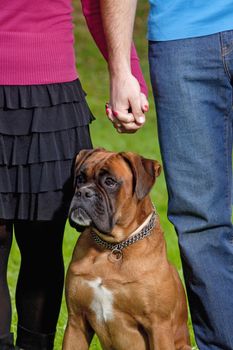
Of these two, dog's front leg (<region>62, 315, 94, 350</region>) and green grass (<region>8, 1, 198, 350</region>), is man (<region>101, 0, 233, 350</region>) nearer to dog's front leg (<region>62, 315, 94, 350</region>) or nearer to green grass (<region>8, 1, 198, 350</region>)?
dog's front leg (<region>62, 315, 94, 350</region>)

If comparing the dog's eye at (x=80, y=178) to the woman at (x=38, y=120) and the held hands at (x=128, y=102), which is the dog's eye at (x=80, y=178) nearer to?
the woman at (x=38, y=120)

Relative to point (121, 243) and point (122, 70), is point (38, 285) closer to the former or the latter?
point (121, 243)

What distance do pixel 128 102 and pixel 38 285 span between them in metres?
1.01

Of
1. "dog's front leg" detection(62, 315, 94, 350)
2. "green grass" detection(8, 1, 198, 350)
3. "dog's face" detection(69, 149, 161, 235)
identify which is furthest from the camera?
"green grass" detection(8, 1, 198, 350)

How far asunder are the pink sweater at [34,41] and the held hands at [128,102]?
284 millimetres

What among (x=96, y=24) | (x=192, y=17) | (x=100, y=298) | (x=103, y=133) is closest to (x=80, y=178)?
(x=100, y=298)

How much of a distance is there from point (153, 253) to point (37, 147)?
2.33 ft

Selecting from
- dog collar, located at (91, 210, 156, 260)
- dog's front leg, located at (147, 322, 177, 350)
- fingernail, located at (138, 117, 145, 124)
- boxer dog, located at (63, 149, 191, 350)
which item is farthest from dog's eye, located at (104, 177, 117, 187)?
dog's front leg, located at (147, 322, 177, 350)

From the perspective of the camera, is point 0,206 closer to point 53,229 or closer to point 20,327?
point 53,229

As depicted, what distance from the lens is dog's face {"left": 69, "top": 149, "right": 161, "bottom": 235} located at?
4.21 m

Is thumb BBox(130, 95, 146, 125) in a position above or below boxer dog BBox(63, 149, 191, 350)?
above

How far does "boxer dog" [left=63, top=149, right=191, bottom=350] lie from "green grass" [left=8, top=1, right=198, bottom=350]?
2.48ft

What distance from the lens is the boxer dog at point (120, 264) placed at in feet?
14.0

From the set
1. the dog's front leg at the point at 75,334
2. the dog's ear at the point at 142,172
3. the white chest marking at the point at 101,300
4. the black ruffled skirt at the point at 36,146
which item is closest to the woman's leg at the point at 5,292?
the black ruffled skirt at the point at 36,146
